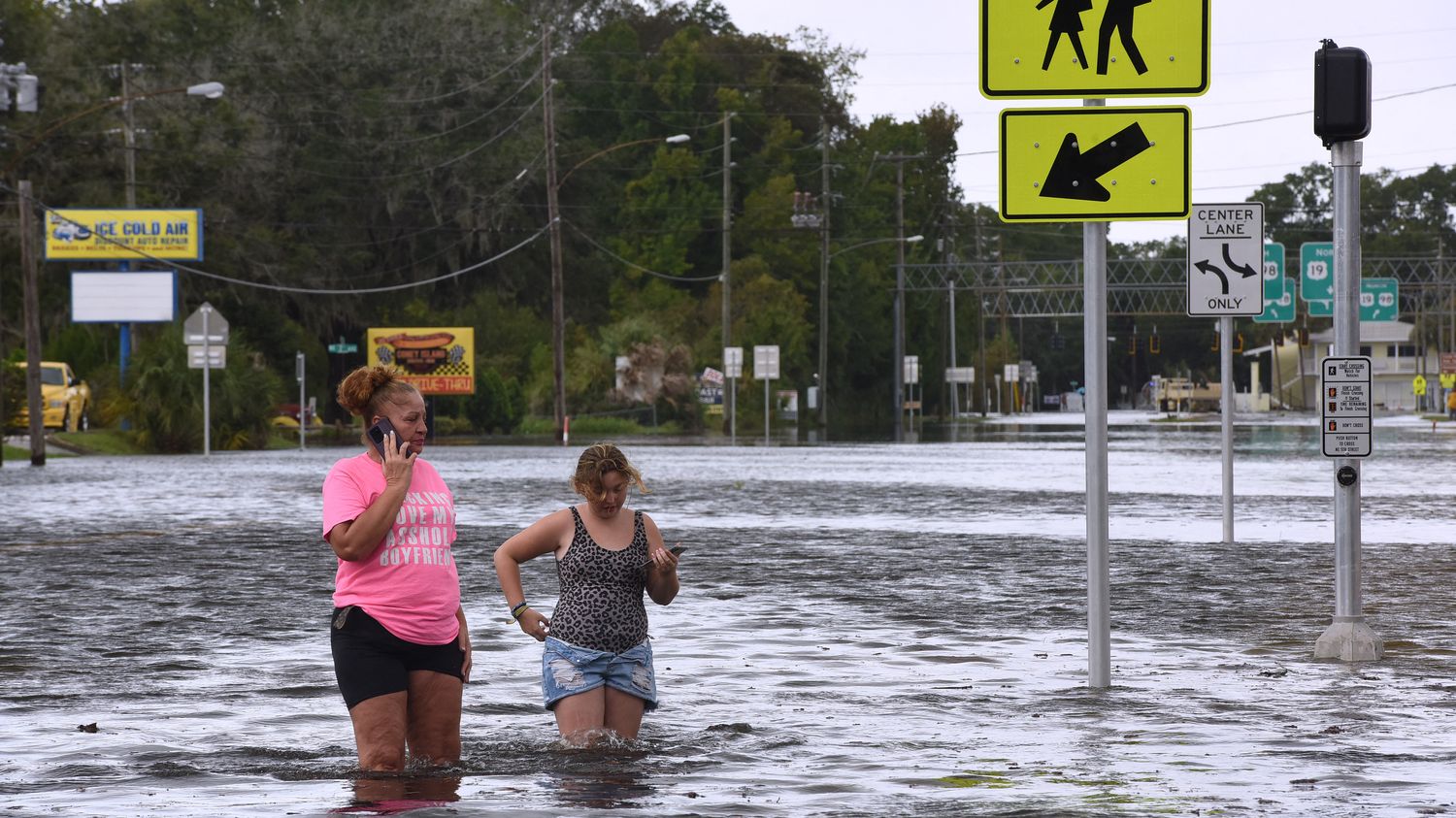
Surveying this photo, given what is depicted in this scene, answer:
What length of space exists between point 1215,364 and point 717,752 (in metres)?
196

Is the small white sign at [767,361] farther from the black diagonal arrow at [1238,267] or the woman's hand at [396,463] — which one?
the woman's hand at [396,463]

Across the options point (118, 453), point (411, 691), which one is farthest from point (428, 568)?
point (118, 453)

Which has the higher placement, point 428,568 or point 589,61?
point 589,61

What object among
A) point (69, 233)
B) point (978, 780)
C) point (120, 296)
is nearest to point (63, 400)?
point (120, 296)

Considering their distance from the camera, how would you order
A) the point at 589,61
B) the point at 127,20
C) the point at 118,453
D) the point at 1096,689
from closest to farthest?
the point at 1096,689 < the point at 118,453 < the point at 127,20 < the point at 589,61

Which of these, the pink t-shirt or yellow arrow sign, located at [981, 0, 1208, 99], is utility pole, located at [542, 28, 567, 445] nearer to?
yellow arrow sign, located at [981, 0, 1208, 99]

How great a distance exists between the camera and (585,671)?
8008 mm

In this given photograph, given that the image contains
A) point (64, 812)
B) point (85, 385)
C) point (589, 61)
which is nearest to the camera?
point (64, 812)

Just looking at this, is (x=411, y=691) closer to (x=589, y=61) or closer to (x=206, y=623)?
(x=206, y=623)

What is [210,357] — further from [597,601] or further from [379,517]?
[379,517]

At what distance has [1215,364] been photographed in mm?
198875

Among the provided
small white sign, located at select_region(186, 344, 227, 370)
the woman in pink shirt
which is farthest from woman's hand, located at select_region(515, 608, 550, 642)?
small white sign, located at select_region(186, 344, 227, 370)

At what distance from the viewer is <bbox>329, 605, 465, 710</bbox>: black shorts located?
6.97 metres

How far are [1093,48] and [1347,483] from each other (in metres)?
3.00
